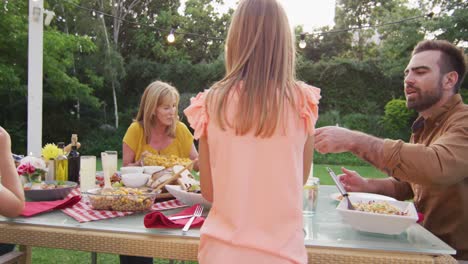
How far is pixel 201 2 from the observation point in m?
16.3

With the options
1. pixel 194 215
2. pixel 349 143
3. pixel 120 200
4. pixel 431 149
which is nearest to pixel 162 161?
pixel 120 200

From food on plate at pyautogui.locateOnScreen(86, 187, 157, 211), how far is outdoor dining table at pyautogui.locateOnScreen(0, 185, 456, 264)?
64 mm

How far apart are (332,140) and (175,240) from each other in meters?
0.72

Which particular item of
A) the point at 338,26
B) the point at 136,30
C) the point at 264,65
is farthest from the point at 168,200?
the point at 338,26

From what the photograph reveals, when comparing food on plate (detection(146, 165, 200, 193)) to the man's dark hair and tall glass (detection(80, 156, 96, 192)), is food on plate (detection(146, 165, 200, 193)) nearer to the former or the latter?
tall glass (detection(80, 156, 96, 192))

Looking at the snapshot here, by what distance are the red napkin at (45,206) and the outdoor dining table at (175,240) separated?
0.04 meters

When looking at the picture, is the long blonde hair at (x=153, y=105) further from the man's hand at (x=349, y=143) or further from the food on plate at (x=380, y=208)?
the food on plate at (x=380, y=208)

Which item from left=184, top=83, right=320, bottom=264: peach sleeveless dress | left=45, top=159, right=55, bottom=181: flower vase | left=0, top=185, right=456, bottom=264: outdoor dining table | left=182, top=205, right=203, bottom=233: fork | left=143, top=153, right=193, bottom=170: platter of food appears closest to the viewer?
A: left=184, top=83, right=320, bottom=264: peach sleeveless dress

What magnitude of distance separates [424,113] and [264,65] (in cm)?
116

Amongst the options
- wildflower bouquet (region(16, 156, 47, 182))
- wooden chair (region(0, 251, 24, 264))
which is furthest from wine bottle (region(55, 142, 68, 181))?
wooden chair (region(0, 251, 24, 264))

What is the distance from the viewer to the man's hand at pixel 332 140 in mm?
1646

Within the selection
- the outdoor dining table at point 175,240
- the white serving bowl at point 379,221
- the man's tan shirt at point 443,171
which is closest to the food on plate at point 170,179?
the outdoor dining table at point 175,240

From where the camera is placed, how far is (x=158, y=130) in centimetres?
316

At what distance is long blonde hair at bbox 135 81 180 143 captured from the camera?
10.1 ft
